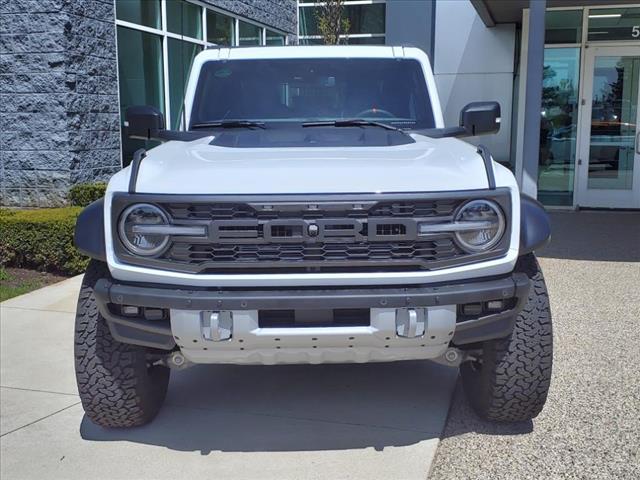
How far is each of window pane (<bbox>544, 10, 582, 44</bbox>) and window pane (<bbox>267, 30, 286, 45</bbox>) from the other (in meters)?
6.47

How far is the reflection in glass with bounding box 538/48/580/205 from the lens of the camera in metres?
11.7

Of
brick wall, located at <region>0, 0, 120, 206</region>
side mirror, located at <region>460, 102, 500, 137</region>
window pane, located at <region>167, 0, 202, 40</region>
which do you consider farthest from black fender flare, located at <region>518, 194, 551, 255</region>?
window pane, located at <region>167, 0, 202, 40</region>

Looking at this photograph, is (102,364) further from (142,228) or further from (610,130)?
(610,130)

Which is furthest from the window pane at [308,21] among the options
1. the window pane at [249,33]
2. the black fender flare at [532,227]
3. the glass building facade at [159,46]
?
the black fender flare at [532,227]

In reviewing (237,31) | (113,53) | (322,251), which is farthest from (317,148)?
(237,31)

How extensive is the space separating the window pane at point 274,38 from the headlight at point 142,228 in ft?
44.1

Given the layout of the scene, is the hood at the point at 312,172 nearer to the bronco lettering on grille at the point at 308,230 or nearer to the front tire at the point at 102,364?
the bronco lettering on grille at the point at 308,230

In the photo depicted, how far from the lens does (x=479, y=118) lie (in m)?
4.16

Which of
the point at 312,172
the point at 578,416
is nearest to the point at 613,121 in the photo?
the point at 578,416

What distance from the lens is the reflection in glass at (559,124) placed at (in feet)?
38.4

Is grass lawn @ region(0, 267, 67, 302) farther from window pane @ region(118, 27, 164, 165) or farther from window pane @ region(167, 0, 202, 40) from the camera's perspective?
window pane @ region(167, 0, 202, 40)

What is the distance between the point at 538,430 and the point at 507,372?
496 millimetres

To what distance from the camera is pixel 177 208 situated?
3.02m

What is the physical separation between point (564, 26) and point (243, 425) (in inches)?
397
